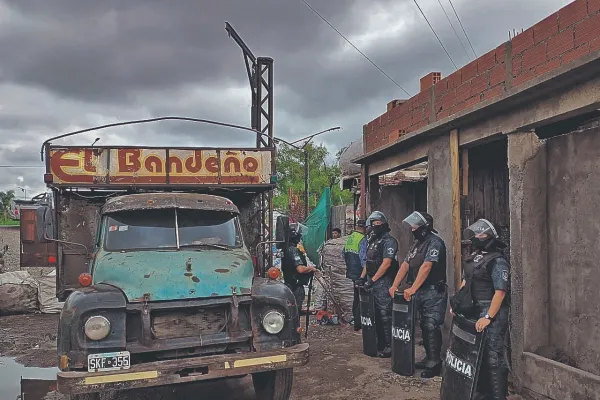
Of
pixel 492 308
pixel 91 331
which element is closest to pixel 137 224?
pixel 91 331

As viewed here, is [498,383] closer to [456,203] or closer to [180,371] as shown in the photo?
[456,203]

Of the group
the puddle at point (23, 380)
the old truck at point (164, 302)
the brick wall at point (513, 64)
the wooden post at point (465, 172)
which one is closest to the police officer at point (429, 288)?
the wooden post at point (465, 172)

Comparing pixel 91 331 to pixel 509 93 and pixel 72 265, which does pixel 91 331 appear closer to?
pixel 72 265

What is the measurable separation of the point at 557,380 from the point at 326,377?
2.60 metres

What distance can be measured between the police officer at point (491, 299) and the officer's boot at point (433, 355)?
3.82ft

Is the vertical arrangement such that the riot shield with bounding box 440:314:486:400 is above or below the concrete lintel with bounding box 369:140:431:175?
below

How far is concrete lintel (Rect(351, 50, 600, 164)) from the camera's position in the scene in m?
4.30

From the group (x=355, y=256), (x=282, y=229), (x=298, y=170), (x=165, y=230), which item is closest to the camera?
(x=165, y=230)

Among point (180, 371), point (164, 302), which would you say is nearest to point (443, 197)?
point (164, 302)

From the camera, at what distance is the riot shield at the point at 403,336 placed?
6.41 m

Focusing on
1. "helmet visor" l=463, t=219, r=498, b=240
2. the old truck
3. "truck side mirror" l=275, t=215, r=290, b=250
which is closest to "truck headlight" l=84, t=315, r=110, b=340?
the old truck

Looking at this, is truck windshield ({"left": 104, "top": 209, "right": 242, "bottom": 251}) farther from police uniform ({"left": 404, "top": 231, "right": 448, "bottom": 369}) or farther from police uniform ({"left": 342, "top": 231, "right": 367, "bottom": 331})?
police uniform ({"left": 342, "top": 231, "right": 367, "bottom": 331})

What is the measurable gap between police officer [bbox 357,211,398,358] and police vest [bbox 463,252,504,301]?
2.12 metres

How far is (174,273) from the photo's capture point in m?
5.15
